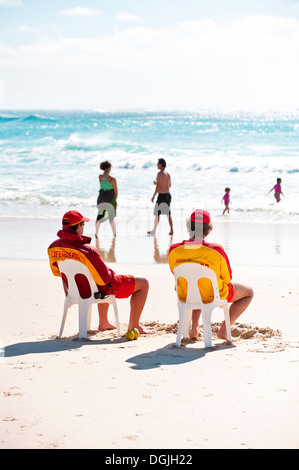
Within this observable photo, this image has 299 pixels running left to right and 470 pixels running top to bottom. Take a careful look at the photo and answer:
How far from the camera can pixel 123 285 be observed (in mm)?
5586

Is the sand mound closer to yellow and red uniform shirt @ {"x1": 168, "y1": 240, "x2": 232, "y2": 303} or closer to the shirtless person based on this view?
yellow and red uniform shirt @ {"x1": 168, "y1": 240, "x2": 232, "y2": 303}

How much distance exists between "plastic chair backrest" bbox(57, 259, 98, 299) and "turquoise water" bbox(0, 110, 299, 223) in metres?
10.1

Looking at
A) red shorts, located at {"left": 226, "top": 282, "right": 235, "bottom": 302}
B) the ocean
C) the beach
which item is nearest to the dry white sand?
the beach

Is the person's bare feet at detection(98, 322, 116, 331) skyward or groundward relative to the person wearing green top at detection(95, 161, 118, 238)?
groundward

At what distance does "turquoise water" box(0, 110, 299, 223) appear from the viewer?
17.6 meters

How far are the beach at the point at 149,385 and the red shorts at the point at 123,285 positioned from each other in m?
0.38

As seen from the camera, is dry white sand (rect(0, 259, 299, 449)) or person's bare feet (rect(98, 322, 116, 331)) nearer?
dry white sand (rect(0, 259, 299, 449))

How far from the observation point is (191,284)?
16.8 feet

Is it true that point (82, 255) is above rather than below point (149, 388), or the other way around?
above

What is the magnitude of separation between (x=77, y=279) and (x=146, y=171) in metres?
22.3

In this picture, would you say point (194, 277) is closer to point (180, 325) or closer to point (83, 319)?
point (180, 325)

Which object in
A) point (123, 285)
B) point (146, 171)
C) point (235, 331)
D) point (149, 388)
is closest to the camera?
point (149, 388)

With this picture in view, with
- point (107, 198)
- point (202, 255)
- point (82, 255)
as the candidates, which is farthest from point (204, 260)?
point (107, 198)
